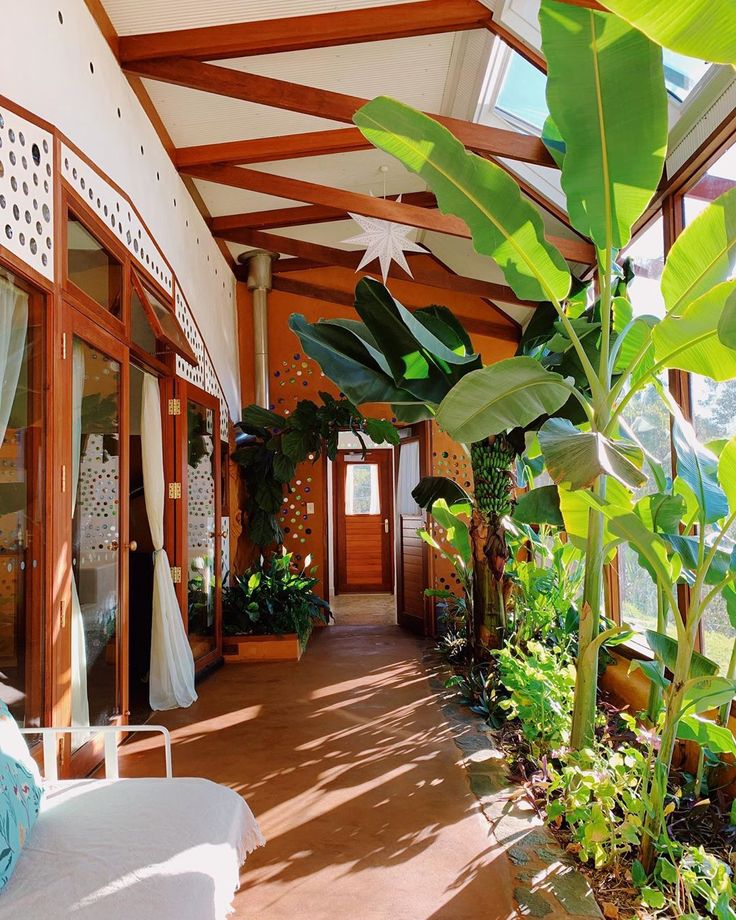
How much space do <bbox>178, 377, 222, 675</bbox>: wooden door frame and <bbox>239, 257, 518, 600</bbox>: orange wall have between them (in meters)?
1.81

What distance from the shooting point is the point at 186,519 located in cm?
519

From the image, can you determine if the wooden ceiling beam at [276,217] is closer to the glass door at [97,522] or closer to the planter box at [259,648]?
the glass door at [97,522]

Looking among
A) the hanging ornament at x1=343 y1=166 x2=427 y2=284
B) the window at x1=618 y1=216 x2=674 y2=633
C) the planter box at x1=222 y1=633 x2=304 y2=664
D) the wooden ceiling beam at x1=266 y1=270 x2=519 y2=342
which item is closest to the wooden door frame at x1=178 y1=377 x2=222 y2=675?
the planter box at x1=222 y1=633 x2=304 y2=664

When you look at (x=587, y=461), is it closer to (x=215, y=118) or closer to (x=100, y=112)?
(x=100, y=112)

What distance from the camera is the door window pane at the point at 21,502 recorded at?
2.52m

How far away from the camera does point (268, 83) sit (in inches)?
162

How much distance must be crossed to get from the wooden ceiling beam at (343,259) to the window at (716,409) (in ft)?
10.7

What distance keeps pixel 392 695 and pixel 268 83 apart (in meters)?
4.13

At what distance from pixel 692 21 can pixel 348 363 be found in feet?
7.73

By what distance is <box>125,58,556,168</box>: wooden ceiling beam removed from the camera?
157 inches

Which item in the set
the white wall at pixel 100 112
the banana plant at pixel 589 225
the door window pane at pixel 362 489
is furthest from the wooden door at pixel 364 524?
the banana plant at pixel 589 225

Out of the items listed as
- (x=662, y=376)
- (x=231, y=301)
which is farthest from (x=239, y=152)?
(x=662, y=376)

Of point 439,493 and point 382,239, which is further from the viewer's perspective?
point 382,239

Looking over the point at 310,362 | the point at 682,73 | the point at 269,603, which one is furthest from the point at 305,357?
the point at 682,73
